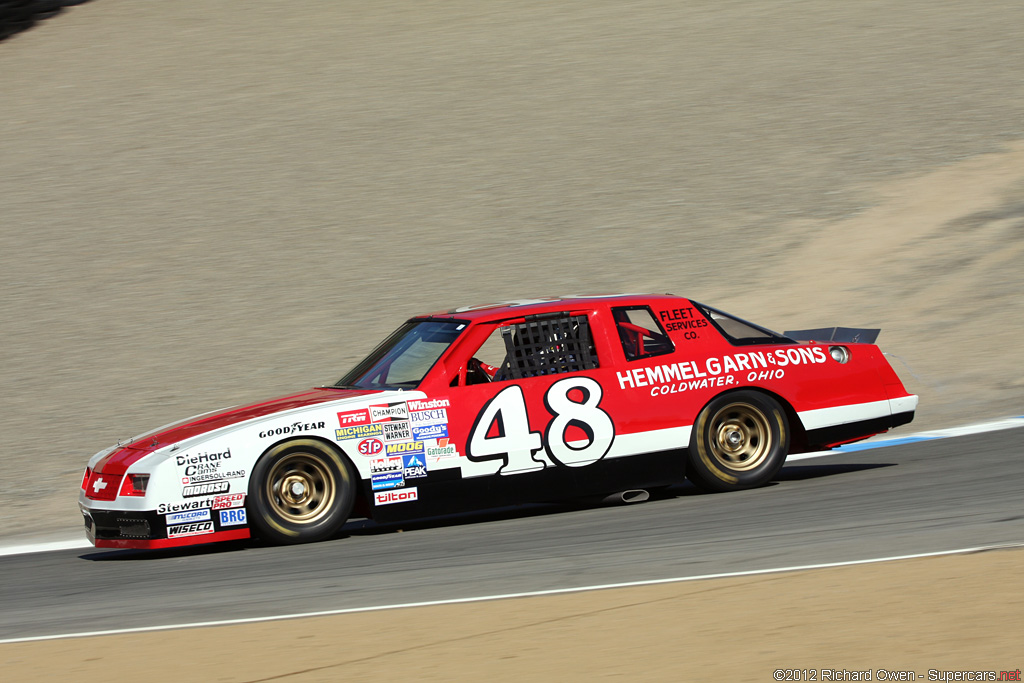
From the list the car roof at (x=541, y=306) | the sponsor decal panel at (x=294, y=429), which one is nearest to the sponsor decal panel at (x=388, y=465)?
the sponsor decal panel at (x=294, y=429)

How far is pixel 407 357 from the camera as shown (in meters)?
8.51

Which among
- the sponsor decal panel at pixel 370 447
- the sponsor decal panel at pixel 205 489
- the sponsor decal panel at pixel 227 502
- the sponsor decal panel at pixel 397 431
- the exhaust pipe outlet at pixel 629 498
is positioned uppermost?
the sponsor decal panel at pixel 397 431

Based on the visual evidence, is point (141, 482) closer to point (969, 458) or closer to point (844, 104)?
point (969, 458)

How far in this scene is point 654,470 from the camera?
27.5ft

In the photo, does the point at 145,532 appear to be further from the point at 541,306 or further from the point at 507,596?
the point at 541,306

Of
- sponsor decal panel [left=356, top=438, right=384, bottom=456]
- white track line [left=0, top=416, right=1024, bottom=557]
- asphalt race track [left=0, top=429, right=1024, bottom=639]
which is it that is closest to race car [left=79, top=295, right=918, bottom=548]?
sponsor decal panel [left=356, top=438, right=384, bottom=456]

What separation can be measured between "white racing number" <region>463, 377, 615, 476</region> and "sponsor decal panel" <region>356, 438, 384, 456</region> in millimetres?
574

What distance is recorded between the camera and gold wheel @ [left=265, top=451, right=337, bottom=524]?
305 inches

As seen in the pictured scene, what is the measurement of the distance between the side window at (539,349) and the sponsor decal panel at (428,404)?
10.4 inches

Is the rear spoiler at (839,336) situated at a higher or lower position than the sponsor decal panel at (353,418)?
lower

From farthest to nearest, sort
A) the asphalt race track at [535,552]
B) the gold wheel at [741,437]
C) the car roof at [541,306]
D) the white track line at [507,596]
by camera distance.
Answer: the gold wheel at [741,437] → the car roof at [541,306] → the asphalt race track at [535,552] → the white track line at [507,596]

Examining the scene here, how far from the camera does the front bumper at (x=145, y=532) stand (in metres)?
7.55

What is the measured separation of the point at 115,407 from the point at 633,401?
277 inches

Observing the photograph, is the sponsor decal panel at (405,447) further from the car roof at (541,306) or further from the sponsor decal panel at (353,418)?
the car roof at (541,306)
